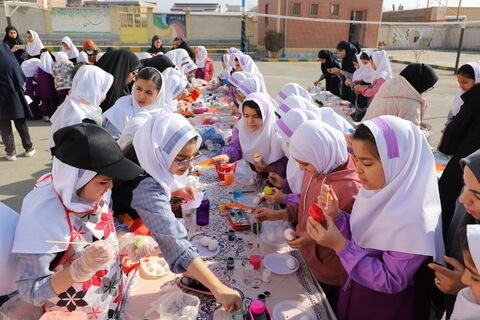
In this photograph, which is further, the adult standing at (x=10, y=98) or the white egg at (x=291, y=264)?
the adult standing at (x=10, y=98)

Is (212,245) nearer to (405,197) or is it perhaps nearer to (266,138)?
(405,197)

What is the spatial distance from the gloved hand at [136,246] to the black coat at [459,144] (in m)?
2.60

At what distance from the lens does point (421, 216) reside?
1.82 metres

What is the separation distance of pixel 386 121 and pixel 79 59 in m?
10.5

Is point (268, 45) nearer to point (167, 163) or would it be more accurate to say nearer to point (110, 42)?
point (110, 42)

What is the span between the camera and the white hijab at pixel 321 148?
2.46m

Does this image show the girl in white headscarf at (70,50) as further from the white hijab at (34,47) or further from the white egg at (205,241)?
the white egg at (205,241)

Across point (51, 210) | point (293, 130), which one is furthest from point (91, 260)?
point (293, 130)

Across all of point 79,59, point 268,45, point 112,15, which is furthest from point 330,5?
point 79,59

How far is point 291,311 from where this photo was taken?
2029mm

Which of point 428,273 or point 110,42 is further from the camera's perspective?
point 110,42

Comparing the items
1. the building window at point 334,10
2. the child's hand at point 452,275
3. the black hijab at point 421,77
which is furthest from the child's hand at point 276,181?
the building window at point 334,10

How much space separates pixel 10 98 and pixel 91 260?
5.93m

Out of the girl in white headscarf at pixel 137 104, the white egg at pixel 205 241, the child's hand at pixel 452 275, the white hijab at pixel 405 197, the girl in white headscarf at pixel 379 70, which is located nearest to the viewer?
the child's hand at pixel 452 275
